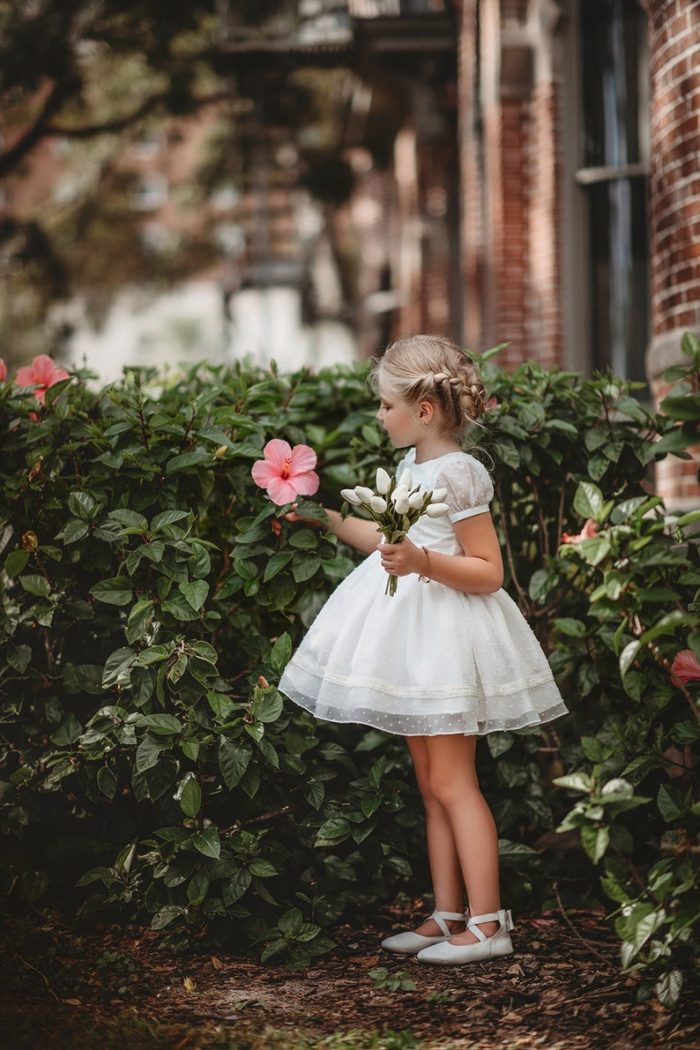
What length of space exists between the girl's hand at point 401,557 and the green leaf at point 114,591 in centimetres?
76

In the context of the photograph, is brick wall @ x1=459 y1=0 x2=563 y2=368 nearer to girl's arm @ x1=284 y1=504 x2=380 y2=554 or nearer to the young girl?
girl's arm @ x1=284 y1=504 x2=380 y2=554

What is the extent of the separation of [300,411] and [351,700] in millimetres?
1084

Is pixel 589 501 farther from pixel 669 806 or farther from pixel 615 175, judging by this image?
pixel 615 175

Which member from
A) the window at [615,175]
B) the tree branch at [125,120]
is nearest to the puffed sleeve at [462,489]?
the window at [615,175]

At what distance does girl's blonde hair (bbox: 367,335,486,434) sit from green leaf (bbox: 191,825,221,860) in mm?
1282

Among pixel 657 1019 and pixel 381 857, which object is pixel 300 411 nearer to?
pixel 381 857

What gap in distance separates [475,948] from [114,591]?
1360 millimetres

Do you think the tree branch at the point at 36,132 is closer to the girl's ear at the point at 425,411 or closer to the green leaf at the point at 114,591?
the green leaf at the point at 114,591

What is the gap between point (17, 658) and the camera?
3.29m

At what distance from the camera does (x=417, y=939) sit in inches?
125

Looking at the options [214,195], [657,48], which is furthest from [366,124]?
[657,48]

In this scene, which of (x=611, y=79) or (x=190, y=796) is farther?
(x=611, y=79)

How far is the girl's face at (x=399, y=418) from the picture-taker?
3.20 m

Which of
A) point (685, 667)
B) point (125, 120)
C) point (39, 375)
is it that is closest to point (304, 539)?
point (39, 375)
